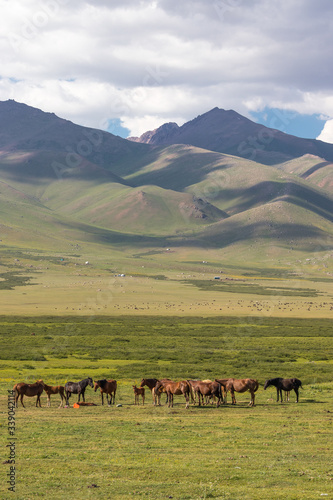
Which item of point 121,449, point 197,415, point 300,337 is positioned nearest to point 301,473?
point 121,449

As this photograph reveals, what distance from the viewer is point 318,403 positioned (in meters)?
31.0

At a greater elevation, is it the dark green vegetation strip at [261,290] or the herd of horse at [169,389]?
the dark green vegetation strip at [261,290]

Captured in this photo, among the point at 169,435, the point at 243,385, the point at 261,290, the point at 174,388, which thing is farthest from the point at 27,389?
the point at 261,290

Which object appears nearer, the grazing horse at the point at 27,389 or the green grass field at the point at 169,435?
the green grass field at the point at 169,435

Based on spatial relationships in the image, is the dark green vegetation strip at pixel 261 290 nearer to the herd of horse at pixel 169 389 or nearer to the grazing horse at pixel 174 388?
the herd of horse at pixel 169 389

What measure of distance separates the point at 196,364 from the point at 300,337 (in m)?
28.1

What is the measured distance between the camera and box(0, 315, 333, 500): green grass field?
1611 centimetres

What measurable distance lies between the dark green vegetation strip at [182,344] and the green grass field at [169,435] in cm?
30

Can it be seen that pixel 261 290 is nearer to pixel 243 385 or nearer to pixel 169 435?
pixel 243 385

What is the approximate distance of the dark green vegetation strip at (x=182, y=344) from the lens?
4531 centimetres

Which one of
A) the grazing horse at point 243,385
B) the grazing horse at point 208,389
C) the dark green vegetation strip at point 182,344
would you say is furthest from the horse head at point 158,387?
the dark green vegetation strip at point 182,344

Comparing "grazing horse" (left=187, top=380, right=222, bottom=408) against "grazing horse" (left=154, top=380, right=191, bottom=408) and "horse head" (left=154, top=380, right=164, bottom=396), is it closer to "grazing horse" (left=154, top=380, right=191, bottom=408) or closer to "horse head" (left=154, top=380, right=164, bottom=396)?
"grazing horse" (left=154, top=380, right=191, bottom=408)

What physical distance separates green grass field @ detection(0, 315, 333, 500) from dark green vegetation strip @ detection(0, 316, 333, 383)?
304 millimetres

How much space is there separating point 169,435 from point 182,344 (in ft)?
130
